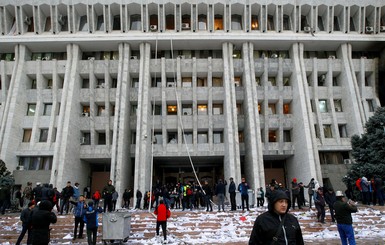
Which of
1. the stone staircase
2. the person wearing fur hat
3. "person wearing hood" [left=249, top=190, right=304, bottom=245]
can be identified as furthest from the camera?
the stone staircase

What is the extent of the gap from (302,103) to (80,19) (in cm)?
2362

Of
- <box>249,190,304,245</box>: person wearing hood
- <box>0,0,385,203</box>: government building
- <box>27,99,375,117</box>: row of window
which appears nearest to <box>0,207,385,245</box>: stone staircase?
<box>249,190,304,245</box>: person wearing hood

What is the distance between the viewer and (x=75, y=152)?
30.5 meters

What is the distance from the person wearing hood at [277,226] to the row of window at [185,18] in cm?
2952

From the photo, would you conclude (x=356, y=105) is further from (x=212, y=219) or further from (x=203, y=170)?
(x=212, y=219)

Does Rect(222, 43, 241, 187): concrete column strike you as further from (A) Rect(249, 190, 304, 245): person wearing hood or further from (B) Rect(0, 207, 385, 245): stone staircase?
(A) Rect(249, 190, 304, 245): person wearing hood

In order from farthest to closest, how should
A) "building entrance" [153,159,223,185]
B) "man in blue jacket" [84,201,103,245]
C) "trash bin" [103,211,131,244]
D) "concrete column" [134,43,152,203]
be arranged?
"building entrance" [153,159,223,185], "concrete column" [134,43,152,203], "trash bin" [103,211,131,244], "man in blue jacket" [84,201,103,245]

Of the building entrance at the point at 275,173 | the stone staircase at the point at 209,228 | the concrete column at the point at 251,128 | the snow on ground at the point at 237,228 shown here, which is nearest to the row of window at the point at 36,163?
the stone staircase at the point at 209,228

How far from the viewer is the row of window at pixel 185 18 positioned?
31844mm

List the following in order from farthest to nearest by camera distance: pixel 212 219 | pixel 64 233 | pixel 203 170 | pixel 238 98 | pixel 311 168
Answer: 1. pixel 203 170
2. pixel 238 98
3. pixel 311 168
4. pixel 212 219
5. pixel 64 233

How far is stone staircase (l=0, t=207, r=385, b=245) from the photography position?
13719mm

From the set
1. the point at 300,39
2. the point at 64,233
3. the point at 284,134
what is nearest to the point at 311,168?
the point at 284,134

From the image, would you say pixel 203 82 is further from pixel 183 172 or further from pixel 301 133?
pixel 301 133

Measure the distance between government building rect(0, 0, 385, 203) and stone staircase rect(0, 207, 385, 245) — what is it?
12.5m
